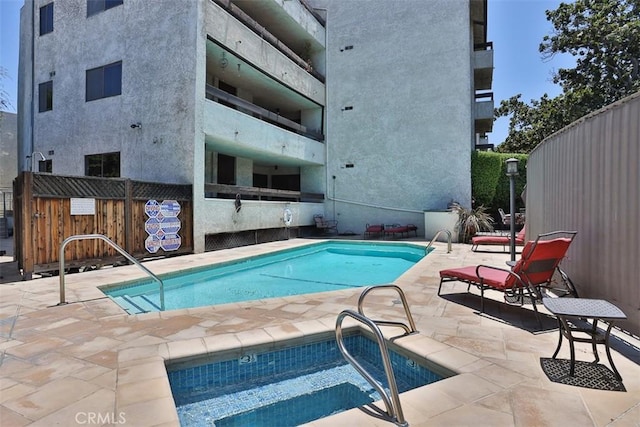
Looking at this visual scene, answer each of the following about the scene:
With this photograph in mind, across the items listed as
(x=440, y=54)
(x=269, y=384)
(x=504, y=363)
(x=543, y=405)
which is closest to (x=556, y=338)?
(x=504, y=363)

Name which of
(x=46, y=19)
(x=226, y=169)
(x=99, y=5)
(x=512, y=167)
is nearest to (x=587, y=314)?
(x=512, y=167)

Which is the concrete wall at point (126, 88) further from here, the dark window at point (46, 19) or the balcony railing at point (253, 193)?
the balcony railing at point (253, 193)

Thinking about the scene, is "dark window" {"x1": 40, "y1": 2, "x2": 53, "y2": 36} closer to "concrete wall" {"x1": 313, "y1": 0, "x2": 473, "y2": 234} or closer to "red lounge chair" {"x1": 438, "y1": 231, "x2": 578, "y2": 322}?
"concrete wall" {"x1": 313, "y1": 0, "x2": 473, "y2": 234}

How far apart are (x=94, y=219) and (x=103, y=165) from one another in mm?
5966

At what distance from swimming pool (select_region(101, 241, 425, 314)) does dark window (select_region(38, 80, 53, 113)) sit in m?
11.9

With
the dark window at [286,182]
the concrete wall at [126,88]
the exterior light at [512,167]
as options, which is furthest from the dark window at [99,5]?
the exterior light at [512,167]

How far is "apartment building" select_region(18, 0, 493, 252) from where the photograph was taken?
11.4m

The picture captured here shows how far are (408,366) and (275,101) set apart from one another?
16868 millimetres

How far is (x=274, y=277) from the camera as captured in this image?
28.2 feet

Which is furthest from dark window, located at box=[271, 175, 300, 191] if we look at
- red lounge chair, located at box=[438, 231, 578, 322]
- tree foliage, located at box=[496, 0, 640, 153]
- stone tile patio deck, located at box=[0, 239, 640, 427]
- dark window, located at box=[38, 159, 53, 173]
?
tree foliage, located at box=[496, 0, 640, 153]

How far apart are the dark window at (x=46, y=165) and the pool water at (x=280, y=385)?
1525 centimetres

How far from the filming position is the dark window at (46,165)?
1447 centimetres

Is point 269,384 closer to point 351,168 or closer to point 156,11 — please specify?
point 156,11

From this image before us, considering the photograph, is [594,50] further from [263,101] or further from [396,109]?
[263,101]
